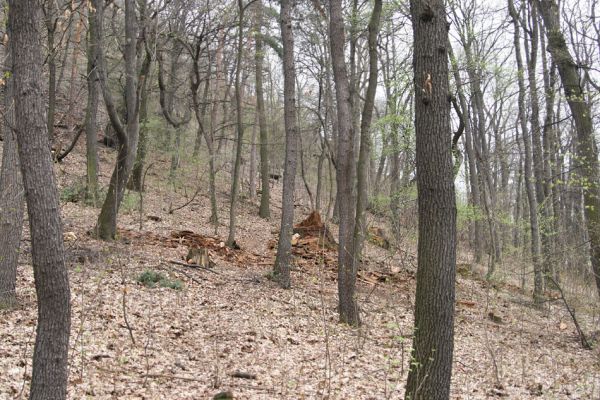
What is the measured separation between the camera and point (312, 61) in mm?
21953

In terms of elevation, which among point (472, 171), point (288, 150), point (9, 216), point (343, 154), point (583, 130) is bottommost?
point (9, 216)

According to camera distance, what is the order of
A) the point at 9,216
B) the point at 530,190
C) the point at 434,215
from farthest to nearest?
the point at 530,190 < the point at 9,216 < the point at 434,215

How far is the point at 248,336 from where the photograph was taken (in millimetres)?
7320

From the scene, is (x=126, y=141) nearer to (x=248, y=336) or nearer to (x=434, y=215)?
(x=248, y=336)

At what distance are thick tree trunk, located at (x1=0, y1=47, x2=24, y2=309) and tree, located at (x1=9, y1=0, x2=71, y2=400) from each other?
328 centimetres

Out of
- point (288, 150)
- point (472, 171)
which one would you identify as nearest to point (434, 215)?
point (288, 150)

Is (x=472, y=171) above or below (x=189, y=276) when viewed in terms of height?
above

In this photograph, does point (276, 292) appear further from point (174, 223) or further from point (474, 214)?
point (474, 214)

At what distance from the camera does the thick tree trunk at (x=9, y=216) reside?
6246mm

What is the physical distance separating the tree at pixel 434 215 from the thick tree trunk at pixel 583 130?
18.3ft

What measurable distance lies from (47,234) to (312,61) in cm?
1980

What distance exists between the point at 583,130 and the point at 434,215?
6662 millimetres

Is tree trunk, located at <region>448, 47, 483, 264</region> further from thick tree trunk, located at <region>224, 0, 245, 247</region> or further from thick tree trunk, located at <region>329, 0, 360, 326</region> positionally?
thick tree trunk, located at <region>329, 0, 360, 326</region>

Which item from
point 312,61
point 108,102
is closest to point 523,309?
point 108,102
